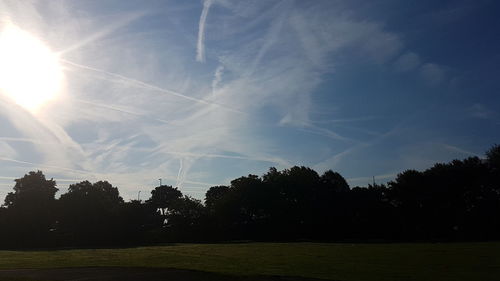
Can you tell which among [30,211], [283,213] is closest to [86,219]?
[30,211]

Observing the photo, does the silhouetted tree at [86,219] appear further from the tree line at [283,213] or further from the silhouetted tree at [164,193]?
the silhouetted tree at [164,193]

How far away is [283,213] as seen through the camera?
83.9 m

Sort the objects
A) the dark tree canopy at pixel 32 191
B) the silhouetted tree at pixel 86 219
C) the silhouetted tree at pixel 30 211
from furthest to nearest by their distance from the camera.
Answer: the dark tree canopy at pixel 32 191 < the silhouetted tree at pixel 86 219 < the silhouetted tree at pixel 30 211

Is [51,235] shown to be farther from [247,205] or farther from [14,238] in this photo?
[247,205]

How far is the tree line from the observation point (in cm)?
7481

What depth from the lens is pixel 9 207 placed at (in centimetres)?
7881

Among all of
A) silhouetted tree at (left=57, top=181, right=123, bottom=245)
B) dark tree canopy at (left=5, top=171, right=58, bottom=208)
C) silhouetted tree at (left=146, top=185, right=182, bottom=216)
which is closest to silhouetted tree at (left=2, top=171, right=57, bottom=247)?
dark tree canopy at (left=5, top=171, right=58, bottom=208)

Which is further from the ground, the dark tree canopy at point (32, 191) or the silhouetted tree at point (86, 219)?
the dark tree canopy at point (32, 191)

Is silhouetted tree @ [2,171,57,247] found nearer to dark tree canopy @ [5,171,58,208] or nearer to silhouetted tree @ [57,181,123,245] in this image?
dark tree canopy @ [5,171,58,208]

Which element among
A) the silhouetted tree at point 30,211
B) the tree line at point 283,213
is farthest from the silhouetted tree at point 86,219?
the silhouetted tree at point 30,211

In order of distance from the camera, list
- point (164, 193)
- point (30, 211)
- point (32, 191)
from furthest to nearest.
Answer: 1. point (164, 193)
2. point (32, 191)
3. point (30, 211)

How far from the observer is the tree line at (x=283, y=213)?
7481 cm

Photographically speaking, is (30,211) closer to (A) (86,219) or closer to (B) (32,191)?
(B) (32,191)

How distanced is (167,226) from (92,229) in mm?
14486
